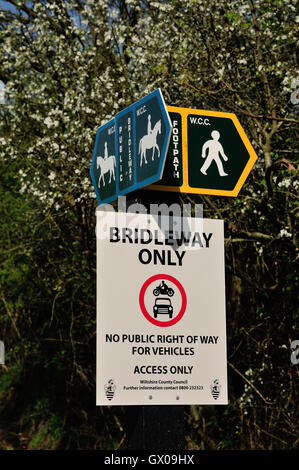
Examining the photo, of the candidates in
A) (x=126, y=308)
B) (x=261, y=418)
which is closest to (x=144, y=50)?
(x=261, y=418)

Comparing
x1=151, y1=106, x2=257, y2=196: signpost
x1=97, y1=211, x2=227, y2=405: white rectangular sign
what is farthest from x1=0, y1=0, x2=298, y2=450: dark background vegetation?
x1=97, y1=211, x2=227, y2=405: white rectangular sign

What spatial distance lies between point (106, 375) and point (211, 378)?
45cm

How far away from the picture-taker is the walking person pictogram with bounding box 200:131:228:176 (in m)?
3.32

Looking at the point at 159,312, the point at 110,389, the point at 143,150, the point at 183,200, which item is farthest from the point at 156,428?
the point at 183,200

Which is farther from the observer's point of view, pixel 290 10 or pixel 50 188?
pixel 50 188

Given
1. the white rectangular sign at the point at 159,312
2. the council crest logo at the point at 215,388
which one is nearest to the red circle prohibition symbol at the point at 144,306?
the white rectangular sign at the point at 159,312

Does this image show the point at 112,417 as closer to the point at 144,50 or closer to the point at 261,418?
the point at 261,418

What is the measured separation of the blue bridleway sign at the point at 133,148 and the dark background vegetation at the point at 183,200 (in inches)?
174

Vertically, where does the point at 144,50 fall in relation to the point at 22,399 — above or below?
above

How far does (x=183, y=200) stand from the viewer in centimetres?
917

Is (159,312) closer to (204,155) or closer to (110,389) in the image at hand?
(110,389)

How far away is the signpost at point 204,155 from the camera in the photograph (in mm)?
3244

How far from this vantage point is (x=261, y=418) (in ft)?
32.9

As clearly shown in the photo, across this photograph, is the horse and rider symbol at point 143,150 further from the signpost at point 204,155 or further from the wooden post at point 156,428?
the wooden post at point 156,428
